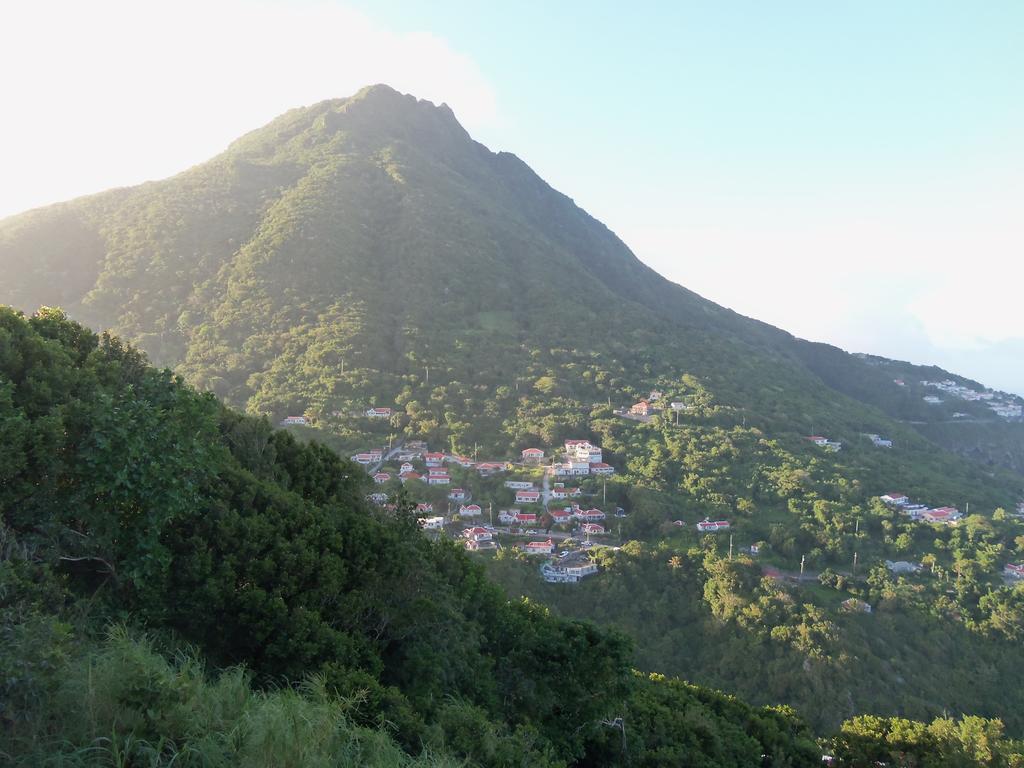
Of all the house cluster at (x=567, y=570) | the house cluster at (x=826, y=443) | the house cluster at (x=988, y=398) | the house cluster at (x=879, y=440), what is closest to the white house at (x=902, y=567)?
the house cluster at (x=826, y=443)

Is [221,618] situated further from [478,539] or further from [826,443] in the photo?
[826,443]

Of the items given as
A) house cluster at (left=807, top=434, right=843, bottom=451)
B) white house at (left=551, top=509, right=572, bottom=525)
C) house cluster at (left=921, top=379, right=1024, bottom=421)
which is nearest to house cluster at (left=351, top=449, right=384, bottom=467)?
white house at (left=551, top=509, right=572, bottom=525)

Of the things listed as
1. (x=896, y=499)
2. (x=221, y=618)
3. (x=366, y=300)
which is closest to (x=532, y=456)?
(x=896, y=499)

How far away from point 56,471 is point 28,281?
160ft

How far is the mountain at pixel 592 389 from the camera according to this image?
67.6 feet

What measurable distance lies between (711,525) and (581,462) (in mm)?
8739

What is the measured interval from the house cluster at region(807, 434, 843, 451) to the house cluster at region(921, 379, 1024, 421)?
33.8m

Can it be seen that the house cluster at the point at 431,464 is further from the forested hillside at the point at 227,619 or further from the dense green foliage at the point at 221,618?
the dense green foliage at the point at 221,618

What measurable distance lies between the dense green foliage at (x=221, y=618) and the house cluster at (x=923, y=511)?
29.2 m

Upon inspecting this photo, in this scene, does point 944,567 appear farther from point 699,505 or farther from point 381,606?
→ point 381,606

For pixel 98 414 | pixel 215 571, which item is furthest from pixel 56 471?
pixel 215 571

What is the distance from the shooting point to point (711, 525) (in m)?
27.4

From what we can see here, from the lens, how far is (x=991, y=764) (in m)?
10.6

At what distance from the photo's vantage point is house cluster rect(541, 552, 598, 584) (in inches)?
883
